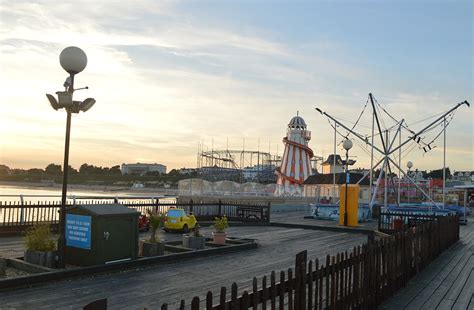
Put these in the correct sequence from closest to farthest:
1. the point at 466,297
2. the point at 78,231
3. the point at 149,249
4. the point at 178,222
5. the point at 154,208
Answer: the point at 466,297 < the point at 78,231 < the point at 149,249 < the point at 178,222 < the point at 154,208

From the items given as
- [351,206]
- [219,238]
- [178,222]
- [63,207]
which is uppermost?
[63,207]

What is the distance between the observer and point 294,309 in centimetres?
537

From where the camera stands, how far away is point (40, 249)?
32.3ft

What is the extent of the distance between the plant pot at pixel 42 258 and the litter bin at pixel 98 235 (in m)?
0.54

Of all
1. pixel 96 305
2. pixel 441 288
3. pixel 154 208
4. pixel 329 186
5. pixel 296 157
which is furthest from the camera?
pixel 296 157

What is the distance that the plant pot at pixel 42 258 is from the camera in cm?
963

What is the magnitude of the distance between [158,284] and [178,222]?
29.5 ft

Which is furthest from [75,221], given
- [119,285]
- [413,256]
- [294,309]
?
[413,256]

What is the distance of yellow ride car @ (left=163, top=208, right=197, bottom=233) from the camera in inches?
709

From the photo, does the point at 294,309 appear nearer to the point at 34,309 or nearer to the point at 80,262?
the point at 34,309

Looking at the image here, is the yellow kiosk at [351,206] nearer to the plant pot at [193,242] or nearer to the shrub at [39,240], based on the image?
the plant pot at [193,242]

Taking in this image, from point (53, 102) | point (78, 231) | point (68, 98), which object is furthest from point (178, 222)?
point (68, 98)

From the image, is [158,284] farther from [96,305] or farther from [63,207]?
[96,305]

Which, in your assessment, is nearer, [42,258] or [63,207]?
[42,258]
